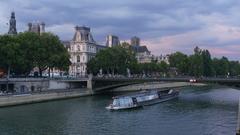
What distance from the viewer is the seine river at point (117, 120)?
44.2 m

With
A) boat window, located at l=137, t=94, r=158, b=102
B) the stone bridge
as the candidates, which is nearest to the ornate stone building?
the stone bridge

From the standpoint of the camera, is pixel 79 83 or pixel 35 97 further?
pixel 79 83

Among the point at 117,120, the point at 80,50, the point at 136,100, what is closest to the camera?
the point at 117,120

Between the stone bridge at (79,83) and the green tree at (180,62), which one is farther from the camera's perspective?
the green tree at (180,62)

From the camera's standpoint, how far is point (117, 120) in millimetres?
52250

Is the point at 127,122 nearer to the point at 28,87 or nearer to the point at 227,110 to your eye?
the point at 227,110

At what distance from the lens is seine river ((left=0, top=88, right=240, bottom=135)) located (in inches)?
1741

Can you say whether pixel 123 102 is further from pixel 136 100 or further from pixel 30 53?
pixel 30 53

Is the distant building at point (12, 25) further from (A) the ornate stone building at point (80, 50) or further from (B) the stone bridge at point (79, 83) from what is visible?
(B) the stone bridge at point (79, 83)

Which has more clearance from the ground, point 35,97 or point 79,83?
point 79,83

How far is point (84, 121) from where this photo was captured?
5072 centimetres

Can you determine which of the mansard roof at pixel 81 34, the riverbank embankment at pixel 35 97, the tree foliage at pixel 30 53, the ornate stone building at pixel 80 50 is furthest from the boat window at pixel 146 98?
the mansard roof at pixel 81 34

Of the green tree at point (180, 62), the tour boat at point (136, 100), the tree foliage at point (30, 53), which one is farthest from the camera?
the green tree at point (180, 62)

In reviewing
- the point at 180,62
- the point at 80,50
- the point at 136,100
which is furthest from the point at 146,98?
the point at 80,50
